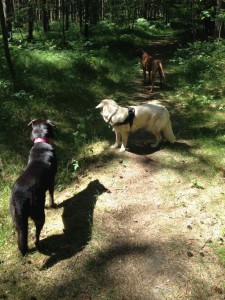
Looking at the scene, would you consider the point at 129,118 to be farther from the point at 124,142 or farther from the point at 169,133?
the point at 169,133

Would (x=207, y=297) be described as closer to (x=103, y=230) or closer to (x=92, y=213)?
(x=103, y=230)

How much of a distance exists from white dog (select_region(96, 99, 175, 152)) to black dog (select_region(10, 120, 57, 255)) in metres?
1.88

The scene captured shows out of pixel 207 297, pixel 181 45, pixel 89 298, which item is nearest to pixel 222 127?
pixel 207 297

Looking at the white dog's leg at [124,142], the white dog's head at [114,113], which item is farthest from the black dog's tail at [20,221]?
the white dog's leg at [124,142]

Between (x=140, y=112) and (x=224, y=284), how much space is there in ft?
13.3

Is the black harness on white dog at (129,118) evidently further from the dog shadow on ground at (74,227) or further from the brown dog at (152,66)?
the brown dog at (152,66)

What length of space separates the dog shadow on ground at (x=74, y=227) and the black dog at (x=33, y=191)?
0.29 meters

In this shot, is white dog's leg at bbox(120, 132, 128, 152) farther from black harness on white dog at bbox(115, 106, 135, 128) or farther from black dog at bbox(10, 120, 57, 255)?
black dog at bbox(10, 120, 57, 255)

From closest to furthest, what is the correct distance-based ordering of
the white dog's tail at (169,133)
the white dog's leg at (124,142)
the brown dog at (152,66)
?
the white dog's leg at (124,142), the white dog's tail at (169,133), the brown dog at (152,66)

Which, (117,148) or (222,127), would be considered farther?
(222,127)

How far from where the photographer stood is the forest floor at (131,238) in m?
4.17

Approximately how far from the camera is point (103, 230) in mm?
5137

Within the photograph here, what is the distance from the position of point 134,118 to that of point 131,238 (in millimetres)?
2992

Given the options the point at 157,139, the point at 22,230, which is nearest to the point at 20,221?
the point at 22,230
